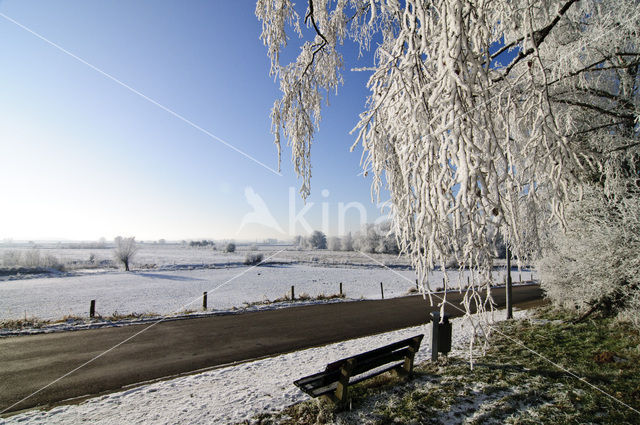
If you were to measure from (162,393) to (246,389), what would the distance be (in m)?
1.42

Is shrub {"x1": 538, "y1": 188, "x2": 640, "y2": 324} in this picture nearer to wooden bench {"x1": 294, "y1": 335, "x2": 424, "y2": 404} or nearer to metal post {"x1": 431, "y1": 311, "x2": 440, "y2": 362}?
metal post {"x1": 431, "y1": 311, "x2": 440, "y2": 362}

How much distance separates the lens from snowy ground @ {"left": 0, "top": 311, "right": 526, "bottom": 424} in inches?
160

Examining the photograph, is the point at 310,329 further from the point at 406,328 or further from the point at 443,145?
the point at 443,145

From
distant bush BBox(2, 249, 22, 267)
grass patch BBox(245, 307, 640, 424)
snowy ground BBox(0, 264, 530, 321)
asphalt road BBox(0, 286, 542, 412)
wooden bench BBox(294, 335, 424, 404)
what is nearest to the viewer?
grass patch BBox(245, 307, 640, 424)

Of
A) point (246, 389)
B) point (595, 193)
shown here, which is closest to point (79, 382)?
point (246, 389)

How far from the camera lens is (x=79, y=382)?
5277 millimetres

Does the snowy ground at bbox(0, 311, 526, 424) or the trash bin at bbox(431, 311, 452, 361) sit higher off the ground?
the trash bin at bbox(431, 311, 452, 361)

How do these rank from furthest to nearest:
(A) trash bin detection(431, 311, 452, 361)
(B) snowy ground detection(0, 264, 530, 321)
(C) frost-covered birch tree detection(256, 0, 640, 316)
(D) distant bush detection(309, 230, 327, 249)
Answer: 1. (D) distant bush detection(309, 230, 327, 249)
2. (B) snowy ground detection(0, 264, 530, 321)
3. (A) trash bin detection(431, 311, 452, 361)
4. (C) frost-covered birch tree detection(256, 0, 640, 316)

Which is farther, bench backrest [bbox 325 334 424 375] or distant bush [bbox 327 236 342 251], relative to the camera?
distant bush [bbox 327 236 342 251]

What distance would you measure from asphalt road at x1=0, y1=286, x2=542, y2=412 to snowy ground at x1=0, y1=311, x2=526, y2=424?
1.79 feet

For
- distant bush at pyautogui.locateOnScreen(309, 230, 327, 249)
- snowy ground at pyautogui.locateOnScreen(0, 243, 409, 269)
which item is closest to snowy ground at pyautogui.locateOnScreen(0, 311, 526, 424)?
snowy ground at pyautogui.locateOnScreen(0, 243, 409, 269)

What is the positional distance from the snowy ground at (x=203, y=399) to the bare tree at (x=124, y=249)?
3562 centimetres

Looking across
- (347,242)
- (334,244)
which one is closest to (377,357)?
(347,242)

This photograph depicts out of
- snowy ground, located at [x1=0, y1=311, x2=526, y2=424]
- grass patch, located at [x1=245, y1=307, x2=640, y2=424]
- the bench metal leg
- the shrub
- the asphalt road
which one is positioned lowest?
the asphalt road
